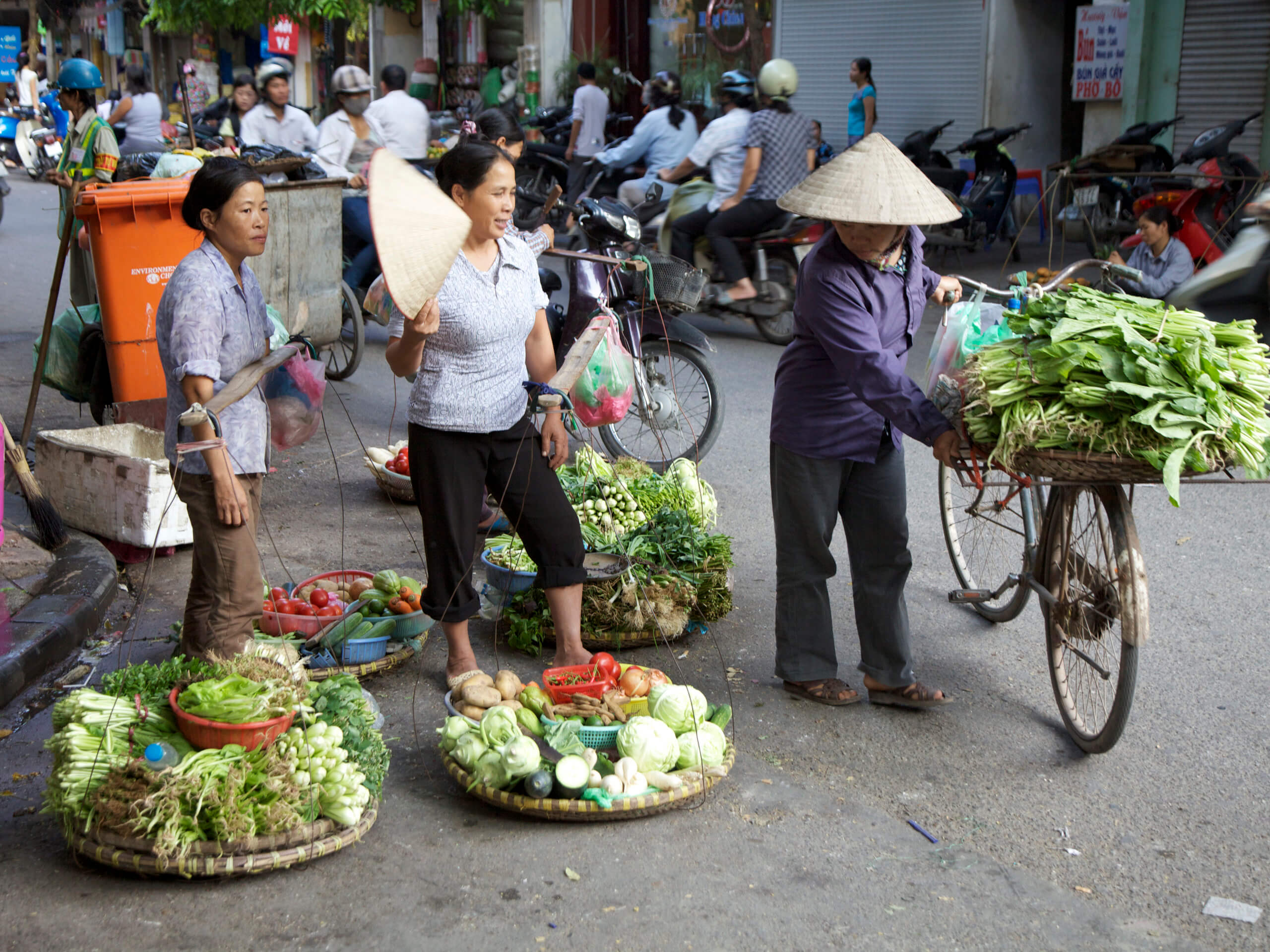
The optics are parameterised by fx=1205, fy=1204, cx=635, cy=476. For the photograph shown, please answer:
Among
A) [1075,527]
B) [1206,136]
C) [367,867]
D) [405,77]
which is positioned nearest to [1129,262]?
[1206,136]

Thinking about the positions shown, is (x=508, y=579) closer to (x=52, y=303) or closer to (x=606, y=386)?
(x=606, y=386)

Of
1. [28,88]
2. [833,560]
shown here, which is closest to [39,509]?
[833,560]

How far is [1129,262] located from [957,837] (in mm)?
6138

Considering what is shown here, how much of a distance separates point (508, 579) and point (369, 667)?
0.66 meters

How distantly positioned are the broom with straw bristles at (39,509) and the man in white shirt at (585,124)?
9.13 meters

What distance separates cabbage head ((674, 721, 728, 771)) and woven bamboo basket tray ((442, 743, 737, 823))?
0.09 meters

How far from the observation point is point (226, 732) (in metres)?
2.89

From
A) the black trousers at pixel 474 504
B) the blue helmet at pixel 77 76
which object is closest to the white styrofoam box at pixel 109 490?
the black trousers at pixel 474 504

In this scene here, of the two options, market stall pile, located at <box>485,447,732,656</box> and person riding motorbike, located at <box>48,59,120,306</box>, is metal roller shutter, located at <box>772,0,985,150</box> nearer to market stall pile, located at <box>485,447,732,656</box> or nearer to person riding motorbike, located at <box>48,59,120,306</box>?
person riding motorbike, located at <box>48,59,120,306</box>

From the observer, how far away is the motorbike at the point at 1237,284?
668 cm

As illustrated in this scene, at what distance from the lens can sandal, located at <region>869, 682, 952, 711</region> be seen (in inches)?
148

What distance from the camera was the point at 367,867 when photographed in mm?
2934

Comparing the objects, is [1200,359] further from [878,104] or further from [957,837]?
[878,104]

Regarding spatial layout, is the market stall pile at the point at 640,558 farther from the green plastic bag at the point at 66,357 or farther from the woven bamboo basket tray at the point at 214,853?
the green plastic bag at the point at 66,357
